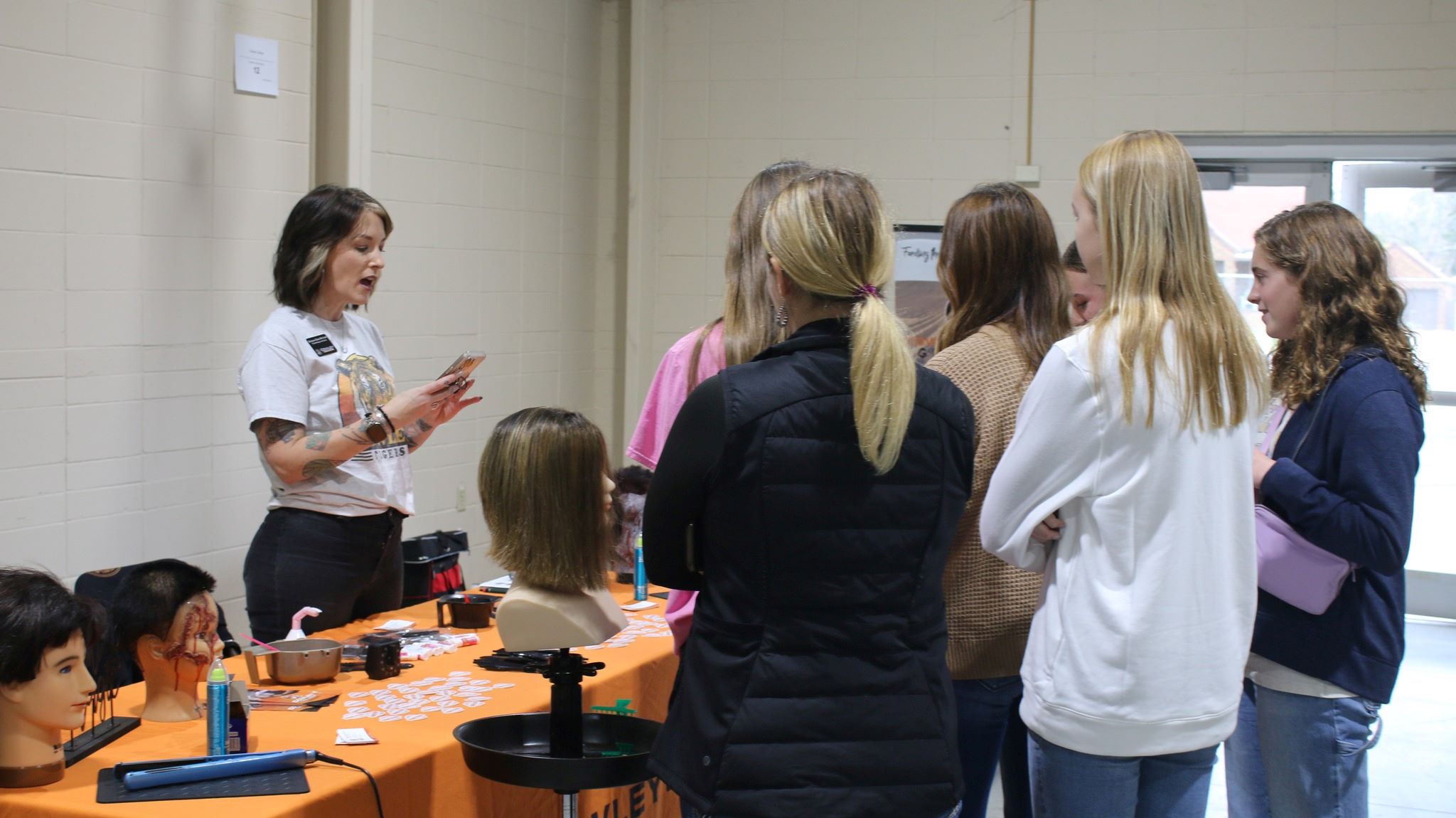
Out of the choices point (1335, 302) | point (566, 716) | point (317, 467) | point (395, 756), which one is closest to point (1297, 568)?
point (1335, 302)

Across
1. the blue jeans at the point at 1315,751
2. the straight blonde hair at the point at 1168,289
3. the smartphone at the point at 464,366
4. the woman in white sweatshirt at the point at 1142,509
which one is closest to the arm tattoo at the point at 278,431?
the smartphone at the point at 464,366

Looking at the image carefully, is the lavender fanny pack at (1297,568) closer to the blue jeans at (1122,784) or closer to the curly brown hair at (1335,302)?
the curly brown hair at (1335,302)

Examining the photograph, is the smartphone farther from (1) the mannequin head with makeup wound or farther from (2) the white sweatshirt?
(2) the white sweatshirt

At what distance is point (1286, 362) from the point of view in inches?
84.7

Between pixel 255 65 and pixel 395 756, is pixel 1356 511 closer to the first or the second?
pixel 395 756

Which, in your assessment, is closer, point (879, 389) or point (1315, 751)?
point (879, 389)

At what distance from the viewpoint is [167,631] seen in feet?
6.77

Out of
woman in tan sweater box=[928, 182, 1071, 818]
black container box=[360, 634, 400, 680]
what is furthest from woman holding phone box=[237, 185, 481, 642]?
woman in tan sweater box=[928, 182, 1071, 818]

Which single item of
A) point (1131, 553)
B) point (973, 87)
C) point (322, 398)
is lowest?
point (1131, 553)

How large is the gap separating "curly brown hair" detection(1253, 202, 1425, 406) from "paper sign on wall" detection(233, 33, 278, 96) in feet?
10.7

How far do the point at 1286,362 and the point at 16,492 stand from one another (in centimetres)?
320

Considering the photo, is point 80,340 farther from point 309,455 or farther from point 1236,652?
point 1236,652

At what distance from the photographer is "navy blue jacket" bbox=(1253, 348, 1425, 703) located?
1903 mm

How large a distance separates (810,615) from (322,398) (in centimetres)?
177
